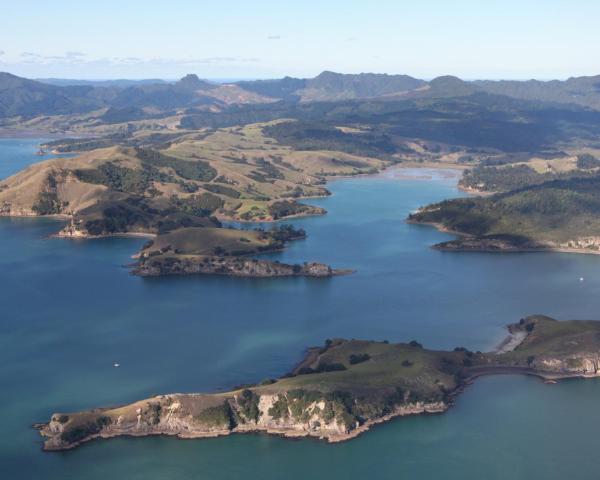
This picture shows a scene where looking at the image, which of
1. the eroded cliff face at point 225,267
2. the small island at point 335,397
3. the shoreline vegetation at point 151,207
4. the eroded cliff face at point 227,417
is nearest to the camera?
the eroded cliff face at point 227,417

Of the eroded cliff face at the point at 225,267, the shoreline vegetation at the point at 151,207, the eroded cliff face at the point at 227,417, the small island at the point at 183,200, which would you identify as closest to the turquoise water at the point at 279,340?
the eroded cliff face at the point at 227,417

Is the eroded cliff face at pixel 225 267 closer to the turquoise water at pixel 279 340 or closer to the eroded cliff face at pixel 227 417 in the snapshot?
the turquoise water at pixel 279 340

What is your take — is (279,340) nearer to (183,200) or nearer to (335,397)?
(335,397)

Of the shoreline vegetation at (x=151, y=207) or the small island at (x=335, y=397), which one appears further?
the shoreline vegetation at (x=151, y=207)

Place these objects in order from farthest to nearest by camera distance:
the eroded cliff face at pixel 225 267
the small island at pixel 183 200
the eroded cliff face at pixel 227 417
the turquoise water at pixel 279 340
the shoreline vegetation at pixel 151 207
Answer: the small island at pixel 183 200
the shoreline vegetation at pixel 151 207
the eroded cliff face at pixel 225 267
the eroded cliff face at pixel 227 417
the turquoise water at pixel 279 340

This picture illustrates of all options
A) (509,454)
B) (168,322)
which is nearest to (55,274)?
(168,322)

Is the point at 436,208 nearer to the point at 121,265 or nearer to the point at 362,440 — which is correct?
the point at 121,265

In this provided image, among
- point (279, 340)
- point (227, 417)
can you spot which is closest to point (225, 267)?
point (279, 340)
